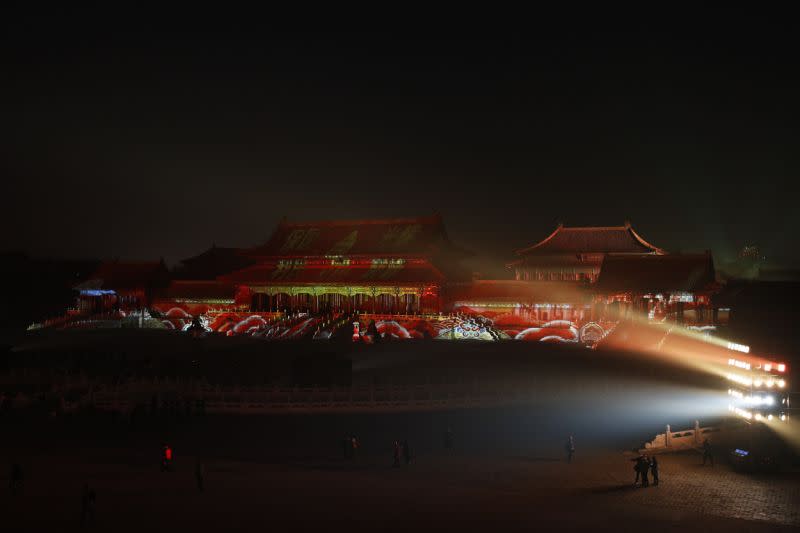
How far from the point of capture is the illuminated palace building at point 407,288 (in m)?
47.7

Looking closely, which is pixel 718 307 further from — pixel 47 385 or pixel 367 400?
pixel 47 385

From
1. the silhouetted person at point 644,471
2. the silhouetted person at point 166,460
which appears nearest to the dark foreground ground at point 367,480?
the silhouetted person at point 644,471

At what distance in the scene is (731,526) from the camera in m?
20.6

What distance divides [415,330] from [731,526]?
29.9 metres

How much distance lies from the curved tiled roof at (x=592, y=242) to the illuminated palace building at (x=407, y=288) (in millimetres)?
86

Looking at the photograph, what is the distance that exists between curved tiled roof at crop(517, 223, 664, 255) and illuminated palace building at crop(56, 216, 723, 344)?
0.09 m

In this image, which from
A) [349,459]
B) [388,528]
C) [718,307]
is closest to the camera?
[388,528]

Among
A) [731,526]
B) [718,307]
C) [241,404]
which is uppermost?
[718,307]

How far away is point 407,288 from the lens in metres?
55.0

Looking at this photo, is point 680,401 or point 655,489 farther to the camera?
point 680,401

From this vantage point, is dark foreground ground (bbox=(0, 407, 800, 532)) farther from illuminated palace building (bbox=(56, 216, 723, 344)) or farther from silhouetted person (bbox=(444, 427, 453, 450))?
illuminated palace building (bbox=(56, 216, 723, 344))

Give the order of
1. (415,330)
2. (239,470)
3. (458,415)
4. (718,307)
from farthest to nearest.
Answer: (415,330) → (718,307) → (458,415) → (239,470)

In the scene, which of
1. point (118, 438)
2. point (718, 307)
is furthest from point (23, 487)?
point (718, 307)

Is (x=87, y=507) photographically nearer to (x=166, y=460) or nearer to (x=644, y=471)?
(x=166, y=460)
